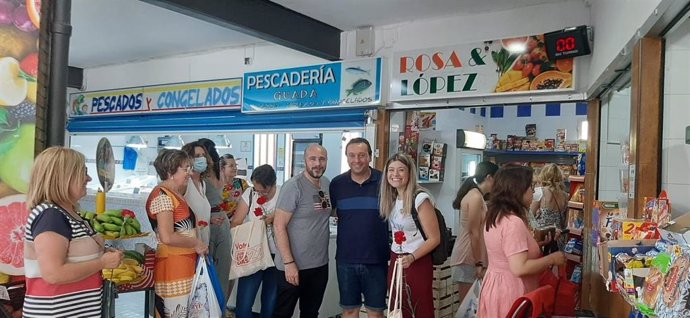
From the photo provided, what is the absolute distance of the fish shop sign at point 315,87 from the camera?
538 centimetres

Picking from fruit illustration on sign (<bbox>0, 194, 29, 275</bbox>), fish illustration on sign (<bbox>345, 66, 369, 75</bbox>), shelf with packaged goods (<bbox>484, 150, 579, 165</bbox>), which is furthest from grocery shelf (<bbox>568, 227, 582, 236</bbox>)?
fruit illustration on sign (<bbox>0, 194, 29, 275</bbox>)

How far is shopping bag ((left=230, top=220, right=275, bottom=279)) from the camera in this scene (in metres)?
3.82

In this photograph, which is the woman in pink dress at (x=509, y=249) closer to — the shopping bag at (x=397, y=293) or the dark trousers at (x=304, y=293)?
the shopping bag at (x=397, y=293)

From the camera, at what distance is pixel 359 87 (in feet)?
17.9

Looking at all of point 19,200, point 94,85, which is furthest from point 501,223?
point 94,85

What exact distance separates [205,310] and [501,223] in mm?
1798

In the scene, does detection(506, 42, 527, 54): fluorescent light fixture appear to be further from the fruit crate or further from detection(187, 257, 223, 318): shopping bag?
the fruit crate

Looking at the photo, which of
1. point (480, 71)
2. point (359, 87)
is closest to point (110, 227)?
point (359, 87)

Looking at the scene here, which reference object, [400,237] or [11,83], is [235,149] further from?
[11,83]

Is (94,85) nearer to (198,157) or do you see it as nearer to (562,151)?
(198,157)

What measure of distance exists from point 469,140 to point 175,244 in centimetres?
440

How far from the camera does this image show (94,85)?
8.38 meters

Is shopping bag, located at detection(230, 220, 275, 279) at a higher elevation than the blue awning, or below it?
below

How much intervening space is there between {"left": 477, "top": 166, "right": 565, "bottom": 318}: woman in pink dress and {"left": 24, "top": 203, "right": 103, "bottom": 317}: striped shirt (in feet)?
6.36
